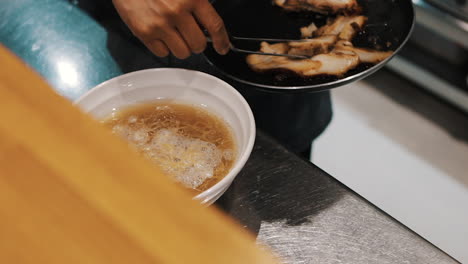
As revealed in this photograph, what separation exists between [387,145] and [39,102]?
8.01ft

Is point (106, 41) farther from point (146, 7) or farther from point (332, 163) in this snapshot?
point (332, 163)

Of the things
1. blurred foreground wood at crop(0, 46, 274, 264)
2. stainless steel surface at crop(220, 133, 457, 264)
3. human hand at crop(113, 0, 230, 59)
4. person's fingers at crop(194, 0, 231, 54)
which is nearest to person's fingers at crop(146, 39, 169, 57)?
human hand at crop(113, 0, 230, 59)

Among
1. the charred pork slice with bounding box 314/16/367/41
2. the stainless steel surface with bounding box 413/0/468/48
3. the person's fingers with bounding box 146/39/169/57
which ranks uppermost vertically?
the person's fingers with bounding box 146/39/169/57

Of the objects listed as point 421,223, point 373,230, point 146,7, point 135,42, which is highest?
point 146,7

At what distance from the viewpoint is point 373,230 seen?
99 centimetres

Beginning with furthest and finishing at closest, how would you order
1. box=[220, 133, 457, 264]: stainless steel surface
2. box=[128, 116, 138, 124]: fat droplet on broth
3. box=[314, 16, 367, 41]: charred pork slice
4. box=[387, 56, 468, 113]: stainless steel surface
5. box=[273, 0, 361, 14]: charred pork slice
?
box=[387, 56, 468, 113]: stainless steel surface → box=[273, 0, 361, 14]: charred pork slice → box=[314, 16, 367, 41]: charred pork slice → box=[128, 116, 138, 124]: fat droplet on broth → box=[220, 133, 457, 264]: stainless steel surface

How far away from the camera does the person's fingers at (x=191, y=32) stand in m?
1.16

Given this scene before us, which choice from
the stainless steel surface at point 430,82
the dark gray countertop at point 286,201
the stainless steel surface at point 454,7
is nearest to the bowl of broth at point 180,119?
the dark gray countertop at point 286,201

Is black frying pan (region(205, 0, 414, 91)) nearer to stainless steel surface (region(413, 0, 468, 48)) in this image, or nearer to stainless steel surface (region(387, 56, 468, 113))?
stainless steel surface (region(413, 0, 468, 48))

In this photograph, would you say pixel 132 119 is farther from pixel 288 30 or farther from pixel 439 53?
pixel 439 53

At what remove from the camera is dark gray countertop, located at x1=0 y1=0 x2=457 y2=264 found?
0.96 metres

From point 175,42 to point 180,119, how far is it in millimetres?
193

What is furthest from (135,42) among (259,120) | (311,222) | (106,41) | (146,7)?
(311,222)

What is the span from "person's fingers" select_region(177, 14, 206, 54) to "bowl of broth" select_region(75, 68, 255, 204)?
95 millimetres
